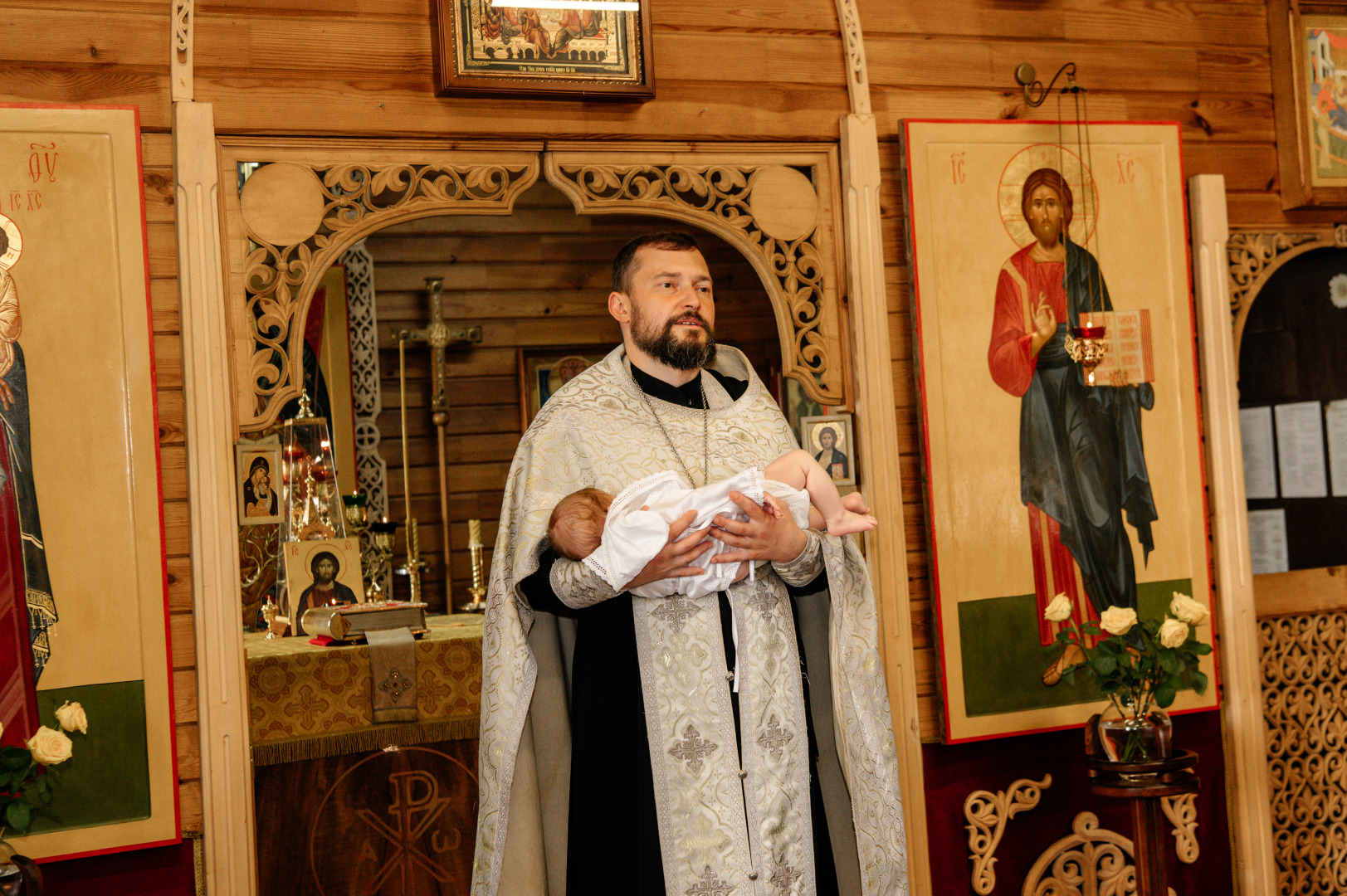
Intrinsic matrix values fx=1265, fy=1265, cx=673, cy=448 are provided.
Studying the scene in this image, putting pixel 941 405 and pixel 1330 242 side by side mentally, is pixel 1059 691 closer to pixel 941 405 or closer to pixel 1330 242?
pixel 941 405

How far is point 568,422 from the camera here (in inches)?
118

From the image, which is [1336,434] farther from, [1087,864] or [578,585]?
[578,585]

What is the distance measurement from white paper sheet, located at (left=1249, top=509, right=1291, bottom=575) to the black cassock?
284cm

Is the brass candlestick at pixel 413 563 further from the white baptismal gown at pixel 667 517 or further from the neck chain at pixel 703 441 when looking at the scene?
the white baptismal gown at pixel 667 517

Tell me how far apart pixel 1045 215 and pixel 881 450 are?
0.96m

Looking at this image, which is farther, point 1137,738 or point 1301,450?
point 1301,450

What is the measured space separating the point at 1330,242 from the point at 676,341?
2792 millimetres

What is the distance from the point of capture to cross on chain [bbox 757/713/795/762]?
A: 281 cm

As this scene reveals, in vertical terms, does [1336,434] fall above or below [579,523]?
above

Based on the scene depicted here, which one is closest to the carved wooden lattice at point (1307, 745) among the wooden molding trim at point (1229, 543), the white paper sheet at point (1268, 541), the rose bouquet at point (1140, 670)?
the wooden molding trim at point (1229, 543)

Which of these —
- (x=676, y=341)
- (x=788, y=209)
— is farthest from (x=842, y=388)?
(x=676, y=341)

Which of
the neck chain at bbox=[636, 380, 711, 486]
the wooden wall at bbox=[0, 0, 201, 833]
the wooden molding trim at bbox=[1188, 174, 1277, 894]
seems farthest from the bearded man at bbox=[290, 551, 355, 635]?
the wooden molding trim at bbox=[1188, 174, 1277, 894]

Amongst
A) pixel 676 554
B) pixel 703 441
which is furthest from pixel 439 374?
pixel 676 554

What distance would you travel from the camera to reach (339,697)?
13.3ft
